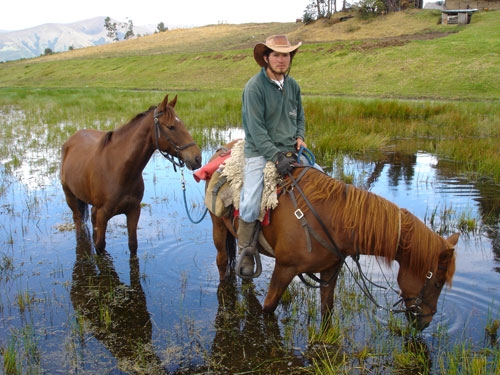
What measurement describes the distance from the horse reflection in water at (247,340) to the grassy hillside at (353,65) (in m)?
18.6

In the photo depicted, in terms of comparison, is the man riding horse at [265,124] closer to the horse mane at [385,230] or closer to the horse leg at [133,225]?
the horse mane at [385,230]

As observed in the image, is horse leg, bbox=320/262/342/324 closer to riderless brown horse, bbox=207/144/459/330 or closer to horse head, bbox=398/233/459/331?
riderless brown horse, bbox=207/144/459/330

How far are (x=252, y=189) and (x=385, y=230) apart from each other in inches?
48.7

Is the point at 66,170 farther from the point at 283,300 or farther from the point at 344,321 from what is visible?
the point at 344,321

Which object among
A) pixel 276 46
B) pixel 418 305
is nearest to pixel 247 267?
pixel 418 305

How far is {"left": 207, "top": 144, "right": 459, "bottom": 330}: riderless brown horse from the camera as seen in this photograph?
12.0 ft

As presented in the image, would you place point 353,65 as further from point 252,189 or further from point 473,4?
point 252,189

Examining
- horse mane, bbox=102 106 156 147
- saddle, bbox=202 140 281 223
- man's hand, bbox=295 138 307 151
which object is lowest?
saddle, bbox=202 140 281 223

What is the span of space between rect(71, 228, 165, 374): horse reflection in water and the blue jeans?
62.0 inches

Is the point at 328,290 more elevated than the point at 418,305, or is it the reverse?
the point at 418,305

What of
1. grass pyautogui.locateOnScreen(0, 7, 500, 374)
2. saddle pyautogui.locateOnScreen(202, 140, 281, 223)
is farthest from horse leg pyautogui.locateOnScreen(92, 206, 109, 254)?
saddle pyautogui.locateOnScreen(202, 140, 281, 223)

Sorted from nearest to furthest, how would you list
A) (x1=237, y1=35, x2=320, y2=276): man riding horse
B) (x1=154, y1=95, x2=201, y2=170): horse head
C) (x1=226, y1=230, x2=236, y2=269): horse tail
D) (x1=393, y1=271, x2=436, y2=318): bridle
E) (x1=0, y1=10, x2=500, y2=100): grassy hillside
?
(x1=393, y1=271, x2=436, y2=318): bridle, (x1=237, y1=35, x2=320, y2=276): man riding horse, (x1=154, y1=95, x2=201, y2=170): horse head, (x1=226, y1=230, x2=236, y2=269): horse tail, (x1=0, y1=10, x2=500, y2=100): grassy hillside

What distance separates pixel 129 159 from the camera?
5586mm

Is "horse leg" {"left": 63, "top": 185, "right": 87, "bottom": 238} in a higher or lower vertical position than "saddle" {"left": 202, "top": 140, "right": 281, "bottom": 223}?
lower
